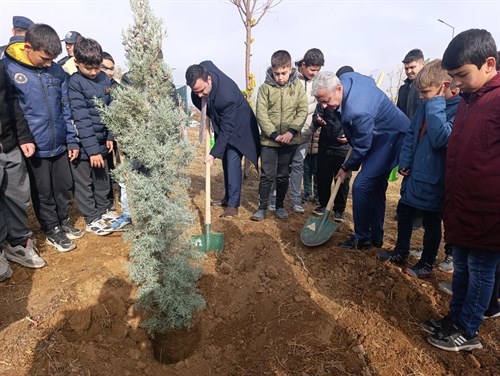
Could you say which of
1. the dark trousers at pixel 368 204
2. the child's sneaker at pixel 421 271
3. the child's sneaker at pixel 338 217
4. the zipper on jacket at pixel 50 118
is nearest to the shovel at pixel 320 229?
the dark trousers at pixel 368 204

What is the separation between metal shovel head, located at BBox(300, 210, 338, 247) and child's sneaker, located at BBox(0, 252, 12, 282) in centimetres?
315

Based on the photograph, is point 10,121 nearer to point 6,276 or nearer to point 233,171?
point 6,276

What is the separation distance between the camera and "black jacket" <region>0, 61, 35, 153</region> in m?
2.94

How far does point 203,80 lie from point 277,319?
2.78 m

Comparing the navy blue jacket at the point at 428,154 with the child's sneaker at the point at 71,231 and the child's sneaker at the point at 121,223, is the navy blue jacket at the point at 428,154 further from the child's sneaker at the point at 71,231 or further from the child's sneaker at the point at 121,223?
the child's sneaker at the point at 71,231

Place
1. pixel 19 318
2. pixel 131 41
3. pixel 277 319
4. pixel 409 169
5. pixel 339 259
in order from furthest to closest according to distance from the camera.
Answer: pixel 339 259
pixel 409 169
pixel 277 319
pixel 19 318
pixel 131 41

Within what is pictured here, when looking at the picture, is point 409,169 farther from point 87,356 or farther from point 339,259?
point 87,356

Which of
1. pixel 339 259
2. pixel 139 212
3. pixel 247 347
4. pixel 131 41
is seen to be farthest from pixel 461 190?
pixel 131 41

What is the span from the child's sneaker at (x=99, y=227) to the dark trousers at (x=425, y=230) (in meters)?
3.43

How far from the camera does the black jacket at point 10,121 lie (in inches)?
116

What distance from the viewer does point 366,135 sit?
3.30m

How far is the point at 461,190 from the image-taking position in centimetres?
226

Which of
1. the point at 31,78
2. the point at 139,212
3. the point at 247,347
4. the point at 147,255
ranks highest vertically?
the point at 31,78

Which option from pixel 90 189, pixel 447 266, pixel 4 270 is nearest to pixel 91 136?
pixel 90 189
